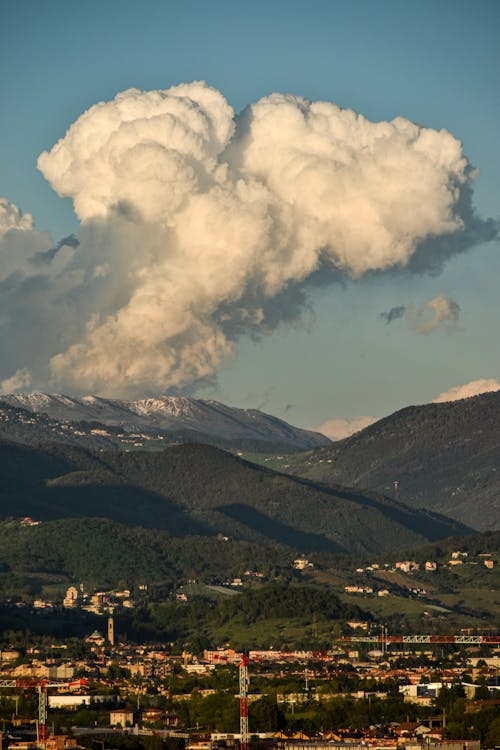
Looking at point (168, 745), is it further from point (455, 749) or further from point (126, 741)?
point (455, 749)

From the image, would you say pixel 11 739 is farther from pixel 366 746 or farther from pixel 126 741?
pixel 366 746

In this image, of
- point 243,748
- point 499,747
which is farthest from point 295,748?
point 499,747

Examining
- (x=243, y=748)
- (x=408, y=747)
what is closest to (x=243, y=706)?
(x=243, y=748)

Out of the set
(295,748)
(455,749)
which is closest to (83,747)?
(295,748)

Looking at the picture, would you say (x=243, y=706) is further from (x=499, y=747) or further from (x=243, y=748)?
(x=499, y=747)

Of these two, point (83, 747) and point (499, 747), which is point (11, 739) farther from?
point (499, 747)

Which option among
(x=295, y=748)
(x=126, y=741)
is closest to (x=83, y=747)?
(x=126, y=741)
